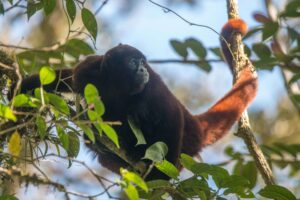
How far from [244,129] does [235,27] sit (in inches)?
32.6

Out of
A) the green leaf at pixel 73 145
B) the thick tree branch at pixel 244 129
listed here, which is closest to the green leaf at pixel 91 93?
the green leaf at pixel 73 145

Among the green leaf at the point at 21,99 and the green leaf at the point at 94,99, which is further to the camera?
the green leaf at the point at 21,99

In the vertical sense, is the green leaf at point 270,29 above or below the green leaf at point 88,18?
below

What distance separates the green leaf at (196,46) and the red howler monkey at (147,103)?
0.71 feet

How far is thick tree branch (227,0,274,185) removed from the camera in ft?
8.71

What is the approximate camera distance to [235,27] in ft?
11.1

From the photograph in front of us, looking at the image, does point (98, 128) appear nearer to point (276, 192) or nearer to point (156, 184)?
point (156, 184)

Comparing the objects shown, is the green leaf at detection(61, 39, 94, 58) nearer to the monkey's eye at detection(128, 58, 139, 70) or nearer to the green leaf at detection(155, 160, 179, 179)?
the monkey's eye at detection(128, 58, 139, 70)

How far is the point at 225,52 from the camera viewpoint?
143 inches

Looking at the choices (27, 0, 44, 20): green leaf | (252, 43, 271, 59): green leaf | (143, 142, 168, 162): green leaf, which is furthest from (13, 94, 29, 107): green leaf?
(252, 43, 271, 59): green leaf

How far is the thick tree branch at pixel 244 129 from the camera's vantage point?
2.65 meters

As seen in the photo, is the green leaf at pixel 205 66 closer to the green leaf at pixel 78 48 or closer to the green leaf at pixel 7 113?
the green leaf at pixel 78 48

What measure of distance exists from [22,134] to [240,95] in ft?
5.22

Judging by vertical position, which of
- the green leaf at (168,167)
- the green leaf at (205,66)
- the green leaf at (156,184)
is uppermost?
the green leaf at (168,167)
